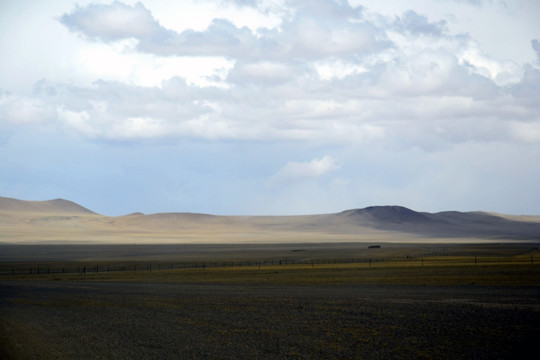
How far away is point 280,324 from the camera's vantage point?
920 inches

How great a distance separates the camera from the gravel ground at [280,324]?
61.1 ft

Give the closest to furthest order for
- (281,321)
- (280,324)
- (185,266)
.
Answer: (280,324)
(281,321)
(185,266)

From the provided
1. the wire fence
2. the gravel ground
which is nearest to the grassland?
the gravel ground

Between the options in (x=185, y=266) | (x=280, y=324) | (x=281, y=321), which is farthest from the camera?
(x=185, y=266)

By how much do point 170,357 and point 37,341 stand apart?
5.31 metres

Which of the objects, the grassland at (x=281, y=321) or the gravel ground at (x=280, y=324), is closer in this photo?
the gravel ground at (x=280, y=324)

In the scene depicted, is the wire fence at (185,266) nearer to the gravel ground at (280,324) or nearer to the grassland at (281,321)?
the grassland at (281,321)

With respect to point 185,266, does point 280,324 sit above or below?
above

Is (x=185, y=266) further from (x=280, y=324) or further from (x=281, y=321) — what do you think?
(x=280, y=324)

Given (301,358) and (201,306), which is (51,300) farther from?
(301,358)

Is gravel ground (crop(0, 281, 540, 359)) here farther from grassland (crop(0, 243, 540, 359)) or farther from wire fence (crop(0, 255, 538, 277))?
wire fence (crop(0, 255, 538, 277))

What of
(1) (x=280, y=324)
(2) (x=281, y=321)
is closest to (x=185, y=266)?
(2) (x=281, y=321)

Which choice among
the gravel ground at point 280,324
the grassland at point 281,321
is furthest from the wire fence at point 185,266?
the gravel ground at point 280,324

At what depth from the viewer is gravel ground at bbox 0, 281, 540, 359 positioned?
18.6 metres
